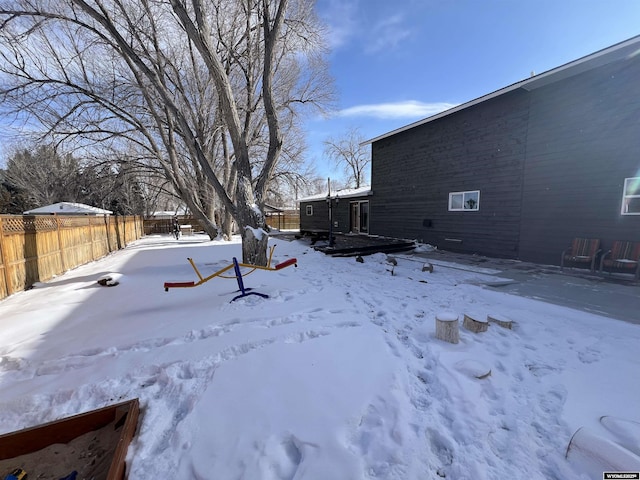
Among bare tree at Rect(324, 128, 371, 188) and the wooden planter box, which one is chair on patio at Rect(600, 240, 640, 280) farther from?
bare tree at Rect(324, 128, 371, 188)

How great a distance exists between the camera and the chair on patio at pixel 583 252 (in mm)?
5822

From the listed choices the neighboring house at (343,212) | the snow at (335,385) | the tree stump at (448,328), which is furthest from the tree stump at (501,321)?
the neighboring house at (343,212)

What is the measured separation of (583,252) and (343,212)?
10913 millimetres

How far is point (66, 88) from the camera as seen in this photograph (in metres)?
10.3

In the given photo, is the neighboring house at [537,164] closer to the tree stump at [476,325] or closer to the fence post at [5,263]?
the tree stump at [476,325]

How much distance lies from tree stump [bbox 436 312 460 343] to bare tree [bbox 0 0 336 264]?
4131 mm

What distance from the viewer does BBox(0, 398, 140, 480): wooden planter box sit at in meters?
1.60

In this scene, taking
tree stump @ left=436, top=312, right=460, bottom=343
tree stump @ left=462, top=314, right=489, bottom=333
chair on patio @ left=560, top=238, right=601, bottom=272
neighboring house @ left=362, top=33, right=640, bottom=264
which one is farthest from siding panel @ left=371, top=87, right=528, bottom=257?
tree stump @ left=436, top=312, right=460, bottom=343

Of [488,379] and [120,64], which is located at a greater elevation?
[120,64]

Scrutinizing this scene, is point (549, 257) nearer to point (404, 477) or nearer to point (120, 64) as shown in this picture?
point (404, 477)

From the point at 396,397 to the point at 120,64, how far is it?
15048 mm

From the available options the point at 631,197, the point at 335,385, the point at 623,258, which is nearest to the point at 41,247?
the point at 335,385

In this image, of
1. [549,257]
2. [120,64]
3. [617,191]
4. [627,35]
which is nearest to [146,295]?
[549,257]

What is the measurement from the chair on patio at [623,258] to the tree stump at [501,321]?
421 cm
